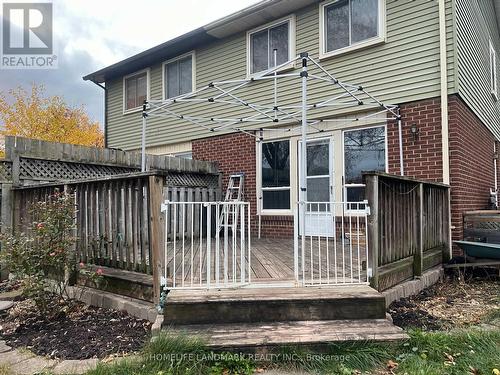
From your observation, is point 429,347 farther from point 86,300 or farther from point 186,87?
point 186,87

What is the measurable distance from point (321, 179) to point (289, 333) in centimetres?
460

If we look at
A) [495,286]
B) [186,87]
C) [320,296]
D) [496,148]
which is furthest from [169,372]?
[496,148]

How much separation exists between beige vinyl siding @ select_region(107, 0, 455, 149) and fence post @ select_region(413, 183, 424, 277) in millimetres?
2180

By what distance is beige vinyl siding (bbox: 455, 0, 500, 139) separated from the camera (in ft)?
20.1

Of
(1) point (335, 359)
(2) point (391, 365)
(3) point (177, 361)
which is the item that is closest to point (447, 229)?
(2) point (391, 365)

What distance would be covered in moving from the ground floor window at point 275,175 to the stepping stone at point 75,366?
5529 millimetres

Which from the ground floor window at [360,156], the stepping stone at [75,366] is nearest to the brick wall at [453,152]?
the ground floor window at [360,156]

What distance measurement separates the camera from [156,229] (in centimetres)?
339

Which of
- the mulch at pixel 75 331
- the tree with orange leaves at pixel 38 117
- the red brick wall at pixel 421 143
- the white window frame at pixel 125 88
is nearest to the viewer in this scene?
the mulch at pixel 75 331

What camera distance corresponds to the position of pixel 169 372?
2457mm

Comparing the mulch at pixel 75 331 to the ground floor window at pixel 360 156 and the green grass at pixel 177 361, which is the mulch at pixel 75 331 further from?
the ground floor window at pixel 360 156

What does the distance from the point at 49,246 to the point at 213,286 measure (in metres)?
1.80

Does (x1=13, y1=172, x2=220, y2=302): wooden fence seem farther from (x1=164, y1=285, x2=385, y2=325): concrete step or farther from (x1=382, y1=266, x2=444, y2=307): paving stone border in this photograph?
(x1=382, y1=266, x2=444, y2=307): paving stone border

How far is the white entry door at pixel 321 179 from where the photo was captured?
7.04m
